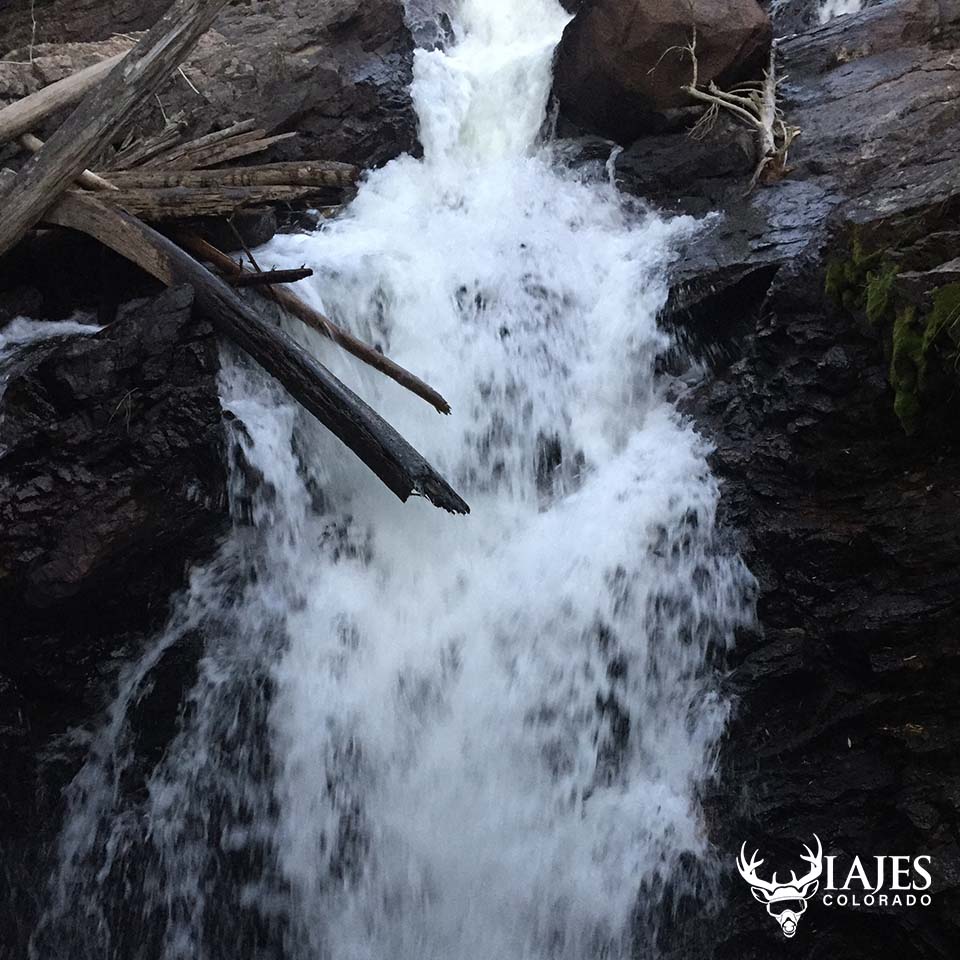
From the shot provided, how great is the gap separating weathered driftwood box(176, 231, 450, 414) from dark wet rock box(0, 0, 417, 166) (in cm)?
184

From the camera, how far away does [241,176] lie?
18.7 feet

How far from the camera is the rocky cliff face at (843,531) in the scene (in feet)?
11.9

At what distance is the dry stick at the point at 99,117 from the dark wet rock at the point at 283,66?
134 centimetres

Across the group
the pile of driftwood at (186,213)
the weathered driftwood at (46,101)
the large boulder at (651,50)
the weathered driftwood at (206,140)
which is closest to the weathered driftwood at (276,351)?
the pile of driftwood at (186,213)

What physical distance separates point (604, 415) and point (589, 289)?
1.23m

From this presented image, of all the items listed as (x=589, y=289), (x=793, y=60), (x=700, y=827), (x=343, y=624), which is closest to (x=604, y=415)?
(x=589, y=289)

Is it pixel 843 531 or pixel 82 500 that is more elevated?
pixel 82 500

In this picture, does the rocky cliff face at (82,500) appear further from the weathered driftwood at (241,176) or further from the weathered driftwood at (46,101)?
the weathered driftwood at (46,101)

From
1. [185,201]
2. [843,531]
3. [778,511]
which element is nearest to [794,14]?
[778,511]

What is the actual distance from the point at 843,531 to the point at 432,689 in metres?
2.33

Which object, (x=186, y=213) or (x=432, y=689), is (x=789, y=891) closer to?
(x=432, y=689)

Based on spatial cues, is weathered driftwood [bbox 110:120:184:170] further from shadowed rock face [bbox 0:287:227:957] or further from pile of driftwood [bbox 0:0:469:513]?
shadowed rock face [bbox 0:287:227:957]

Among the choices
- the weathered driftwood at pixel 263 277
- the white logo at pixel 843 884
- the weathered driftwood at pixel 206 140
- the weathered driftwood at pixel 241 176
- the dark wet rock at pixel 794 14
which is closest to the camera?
the white logo at pixel 843 884

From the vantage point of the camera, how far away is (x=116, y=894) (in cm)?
A: 405
